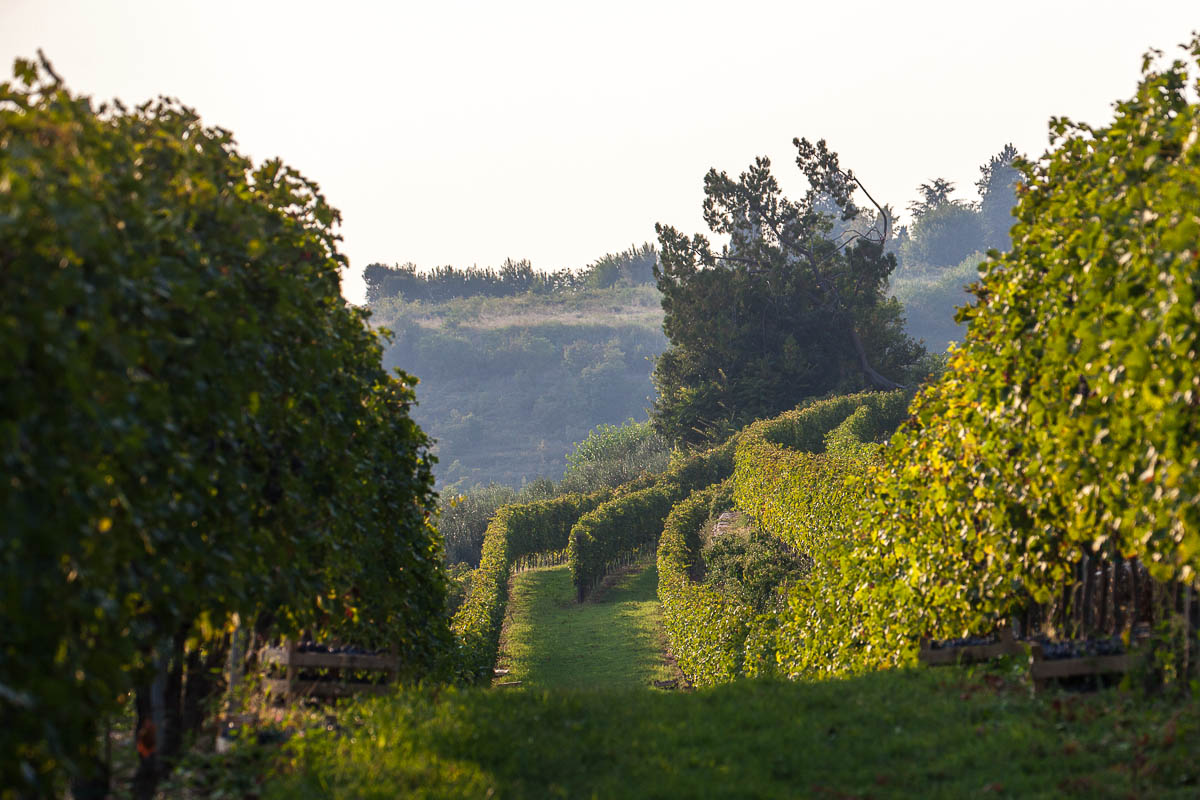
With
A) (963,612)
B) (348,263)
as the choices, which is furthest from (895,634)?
(348,263)

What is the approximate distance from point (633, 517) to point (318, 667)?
26.2m

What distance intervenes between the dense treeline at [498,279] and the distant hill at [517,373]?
10.4 ft

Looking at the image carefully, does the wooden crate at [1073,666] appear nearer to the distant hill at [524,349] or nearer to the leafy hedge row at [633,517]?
the leafy hedge row at [633,517]

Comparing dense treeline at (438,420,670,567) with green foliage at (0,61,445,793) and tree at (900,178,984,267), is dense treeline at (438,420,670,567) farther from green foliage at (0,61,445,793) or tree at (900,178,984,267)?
tree at (900,178,984,267)

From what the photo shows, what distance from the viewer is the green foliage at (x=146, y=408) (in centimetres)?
356

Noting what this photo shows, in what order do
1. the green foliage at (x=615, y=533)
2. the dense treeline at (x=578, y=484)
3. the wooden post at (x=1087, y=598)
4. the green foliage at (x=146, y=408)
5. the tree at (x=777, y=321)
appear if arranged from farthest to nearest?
the tree at (x=777, y=321) < the dense treeline at (x=578, y=484) < the green foliage at (x=615, y=533) < the wooden post at (x=1087, y=598) < the green foliage at (x=146, y=408)

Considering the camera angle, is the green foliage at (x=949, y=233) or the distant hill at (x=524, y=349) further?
the green foliage at (x=949, y=233)

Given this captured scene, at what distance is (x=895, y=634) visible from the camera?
8.80 metres

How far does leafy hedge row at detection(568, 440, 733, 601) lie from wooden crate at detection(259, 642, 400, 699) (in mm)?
21568

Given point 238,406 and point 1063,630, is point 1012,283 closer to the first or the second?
point 1063,630

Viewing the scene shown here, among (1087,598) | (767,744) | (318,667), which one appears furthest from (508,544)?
(767,744)

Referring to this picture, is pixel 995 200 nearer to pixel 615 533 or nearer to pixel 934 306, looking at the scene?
pixel 934 306

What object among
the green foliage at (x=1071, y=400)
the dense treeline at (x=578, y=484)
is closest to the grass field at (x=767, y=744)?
the green foliage at (x=1071, y=400)

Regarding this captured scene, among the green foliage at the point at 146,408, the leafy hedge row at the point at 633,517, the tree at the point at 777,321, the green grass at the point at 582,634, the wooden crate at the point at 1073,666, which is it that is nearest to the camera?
the green foliage at the point at 146,408
